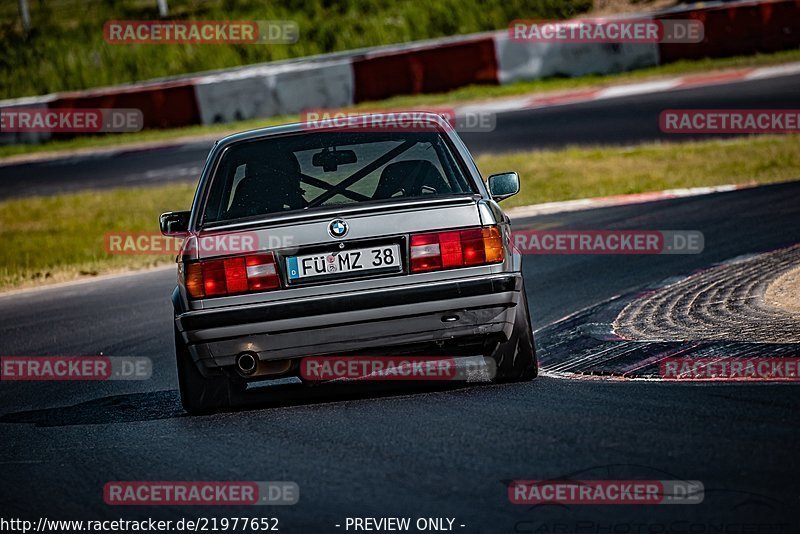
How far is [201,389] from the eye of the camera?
6.27 m

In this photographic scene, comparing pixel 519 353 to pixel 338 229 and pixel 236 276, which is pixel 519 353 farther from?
pixel 236 276

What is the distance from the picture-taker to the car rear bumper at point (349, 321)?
231 inches

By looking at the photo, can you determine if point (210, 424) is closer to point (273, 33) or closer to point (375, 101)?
point (375, 101)

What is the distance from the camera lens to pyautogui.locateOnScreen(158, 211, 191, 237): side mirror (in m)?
6.73

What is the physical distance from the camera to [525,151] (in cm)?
1878

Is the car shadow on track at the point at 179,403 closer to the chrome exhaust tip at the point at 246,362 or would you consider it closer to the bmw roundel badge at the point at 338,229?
the chrome exhaust tip at the point at 246,362

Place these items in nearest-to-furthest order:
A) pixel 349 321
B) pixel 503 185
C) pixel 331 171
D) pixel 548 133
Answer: pixel 349 321 < pixel 331 171 < pixel 503 185 < pixel 548 133

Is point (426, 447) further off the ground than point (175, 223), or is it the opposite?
point (175, 223)

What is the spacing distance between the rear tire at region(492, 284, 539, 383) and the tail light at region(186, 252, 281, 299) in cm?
109

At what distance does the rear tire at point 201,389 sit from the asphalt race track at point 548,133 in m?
12.5

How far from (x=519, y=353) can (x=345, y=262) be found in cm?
94

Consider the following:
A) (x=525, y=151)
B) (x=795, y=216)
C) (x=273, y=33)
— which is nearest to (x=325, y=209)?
(x=795, y=216)

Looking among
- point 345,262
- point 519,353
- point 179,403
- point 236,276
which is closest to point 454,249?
point 345,262

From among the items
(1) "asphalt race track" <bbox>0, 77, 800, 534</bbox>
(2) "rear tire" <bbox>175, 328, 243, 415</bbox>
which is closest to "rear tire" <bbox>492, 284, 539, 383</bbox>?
(1) "asphalt race track" <bbox>0, 77, 800, 534</bbox>
